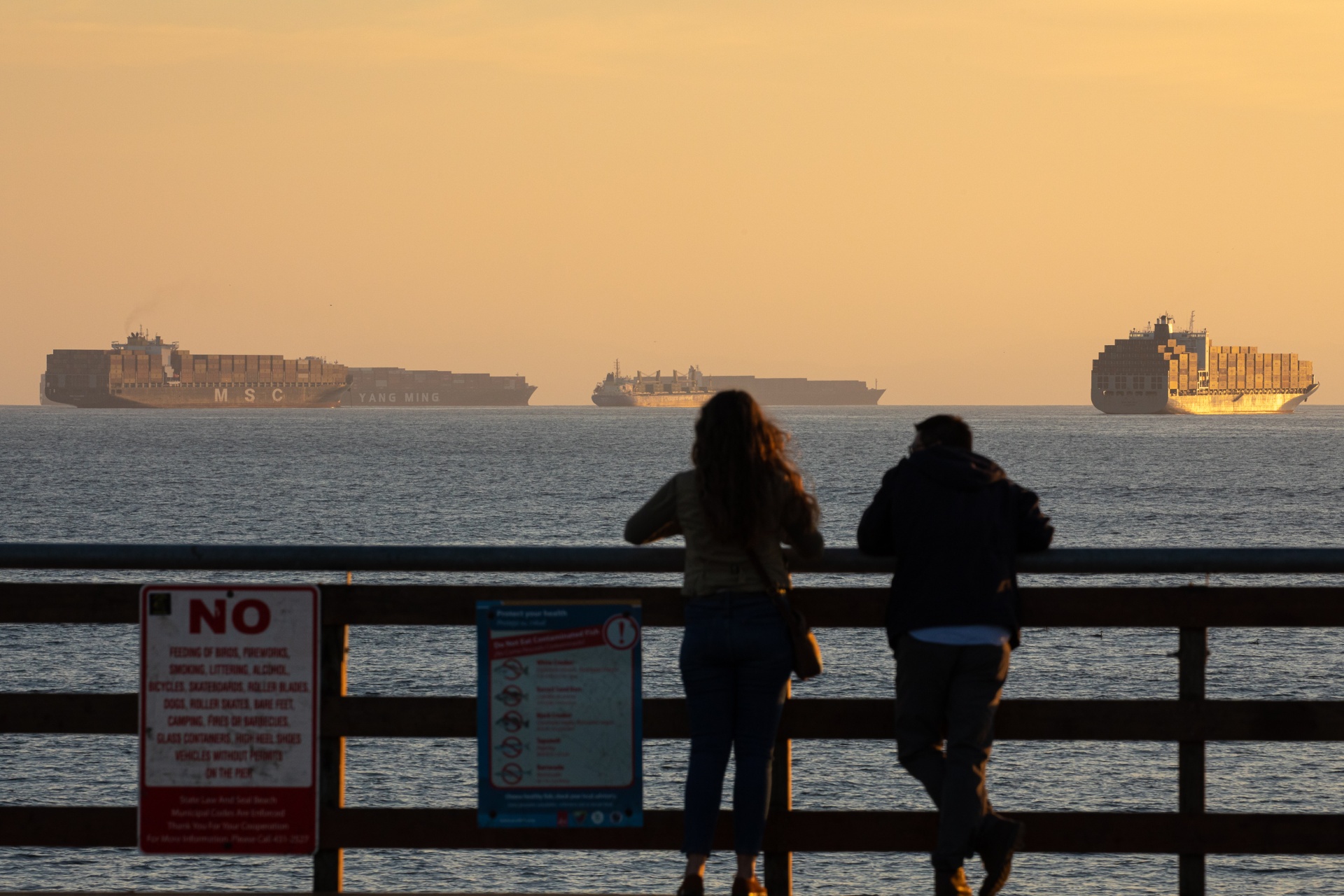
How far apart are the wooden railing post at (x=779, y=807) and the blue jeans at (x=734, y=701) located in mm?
138

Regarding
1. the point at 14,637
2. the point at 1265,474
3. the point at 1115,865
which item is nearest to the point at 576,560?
the point at 1115,865

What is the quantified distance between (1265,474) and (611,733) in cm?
9956

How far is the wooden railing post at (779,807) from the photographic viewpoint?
446cm

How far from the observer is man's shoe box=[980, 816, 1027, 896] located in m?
4.25

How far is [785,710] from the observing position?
14.5 feet

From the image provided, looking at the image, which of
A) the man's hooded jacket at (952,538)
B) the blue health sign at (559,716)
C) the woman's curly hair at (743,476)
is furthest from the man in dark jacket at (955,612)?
the blue health sign at (559,716)

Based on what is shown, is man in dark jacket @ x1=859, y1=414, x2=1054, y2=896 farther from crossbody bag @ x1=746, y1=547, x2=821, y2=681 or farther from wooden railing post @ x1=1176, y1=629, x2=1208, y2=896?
wooden railing post @ x1=1176, y1=629, x2=1208, y2=896

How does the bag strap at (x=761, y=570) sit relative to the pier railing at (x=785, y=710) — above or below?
above

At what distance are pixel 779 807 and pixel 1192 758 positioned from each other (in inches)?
46.9

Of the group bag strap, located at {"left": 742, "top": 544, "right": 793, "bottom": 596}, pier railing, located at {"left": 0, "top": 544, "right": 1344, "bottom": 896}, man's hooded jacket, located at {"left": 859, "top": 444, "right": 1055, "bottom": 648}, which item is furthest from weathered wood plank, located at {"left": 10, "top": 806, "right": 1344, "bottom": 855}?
bag strap, located at {"left": 742, "top": 544, "right": 793, "bottom": 596}

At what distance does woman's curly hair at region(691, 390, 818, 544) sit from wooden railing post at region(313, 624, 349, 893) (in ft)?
3.73

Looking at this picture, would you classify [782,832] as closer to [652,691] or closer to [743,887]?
[743,887]

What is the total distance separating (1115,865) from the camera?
15.4 m

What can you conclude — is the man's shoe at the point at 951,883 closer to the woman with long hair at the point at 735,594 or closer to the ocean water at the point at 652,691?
the woman with long hair at the point at 735,594
